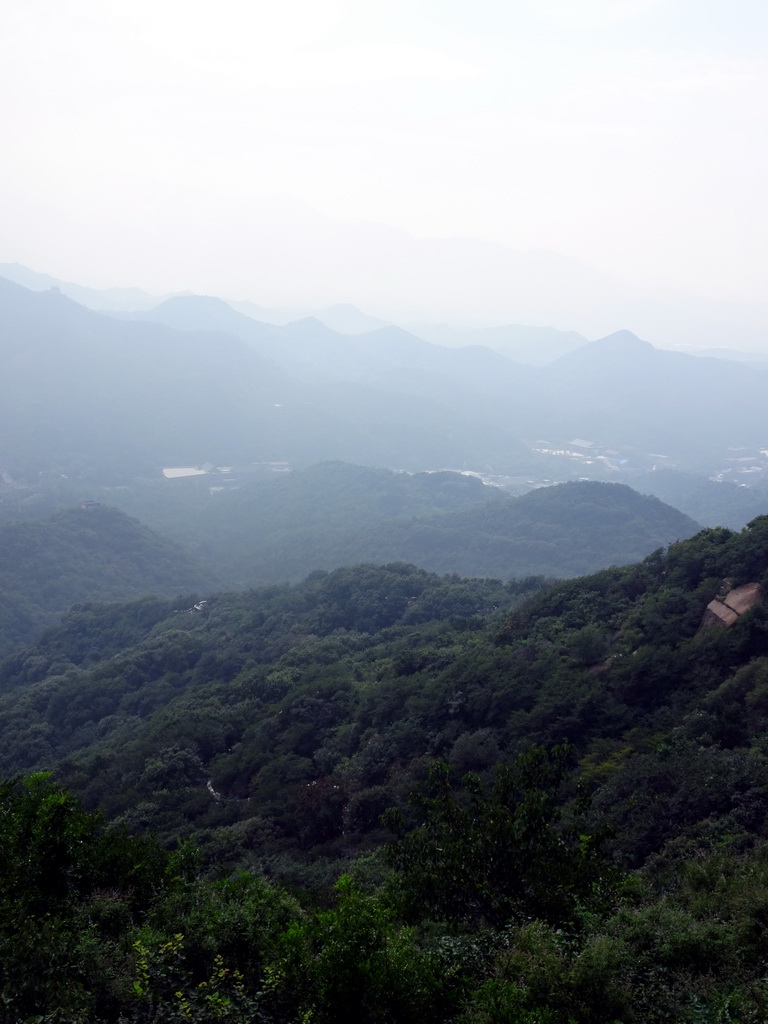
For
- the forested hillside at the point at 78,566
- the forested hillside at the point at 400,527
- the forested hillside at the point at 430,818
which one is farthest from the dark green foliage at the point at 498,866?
the forested hillside at the point at 400,527

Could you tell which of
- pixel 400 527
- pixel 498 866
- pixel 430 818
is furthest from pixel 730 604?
pixel 400 527

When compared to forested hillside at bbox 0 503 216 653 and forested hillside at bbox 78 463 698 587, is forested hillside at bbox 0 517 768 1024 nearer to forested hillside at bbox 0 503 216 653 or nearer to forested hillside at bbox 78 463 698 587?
forested hillside at bbox 0 503 216 653

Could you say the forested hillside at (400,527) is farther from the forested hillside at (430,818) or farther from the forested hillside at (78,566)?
the forested hillside at (430,818)

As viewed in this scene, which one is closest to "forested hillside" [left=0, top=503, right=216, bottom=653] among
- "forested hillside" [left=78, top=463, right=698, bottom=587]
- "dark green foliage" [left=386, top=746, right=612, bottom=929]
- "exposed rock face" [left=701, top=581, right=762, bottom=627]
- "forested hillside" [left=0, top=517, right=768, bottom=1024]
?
"forested hillside" [left=78, top=463, right=698, bottom=587]

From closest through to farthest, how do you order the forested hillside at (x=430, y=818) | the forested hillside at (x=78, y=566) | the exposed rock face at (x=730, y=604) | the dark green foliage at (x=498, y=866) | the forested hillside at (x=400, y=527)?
the forested hillside at (x=430, y=818)
the dark green foliage at (x=498, y=866)
the exposed rock face at (x=730, y=604)
the forested hillside at (x=78, y=566)
the forested hillside at (x=400, y=527)

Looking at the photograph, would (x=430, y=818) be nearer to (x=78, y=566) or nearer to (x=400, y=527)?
(x=78, y=566)

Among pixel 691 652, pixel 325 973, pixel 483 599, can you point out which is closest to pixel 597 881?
pixel 325 973
